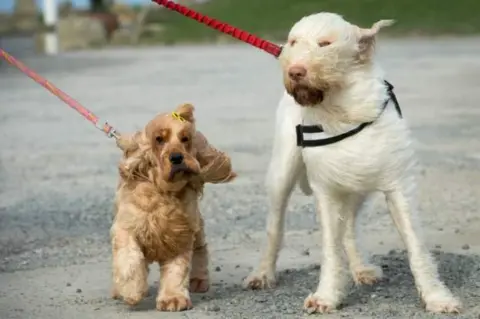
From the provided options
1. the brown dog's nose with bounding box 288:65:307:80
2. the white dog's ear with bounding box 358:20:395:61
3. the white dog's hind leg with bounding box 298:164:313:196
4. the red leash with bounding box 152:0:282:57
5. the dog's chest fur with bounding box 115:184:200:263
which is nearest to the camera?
the brown dog's nose with bounding box 288:65:307:80

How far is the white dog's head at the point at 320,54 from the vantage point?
632cm

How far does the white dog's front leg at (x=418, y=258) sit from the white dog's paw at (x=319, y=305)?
49 centimetres

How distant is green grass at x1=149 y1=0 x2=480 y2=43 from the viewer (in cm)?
4491

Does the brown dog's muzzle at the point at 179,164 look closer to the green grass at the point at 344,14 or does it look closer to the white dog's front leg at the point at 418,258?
the white dog's front leg at the point at 418,258

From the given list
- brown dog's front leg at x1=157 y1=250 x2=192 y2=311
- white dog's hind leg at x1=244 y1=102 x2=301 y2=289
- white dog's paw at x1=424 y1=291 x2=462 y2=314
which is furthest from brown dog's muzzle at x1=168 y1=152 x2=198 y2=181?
white dog's paw at x1=424 y1=291 x2=462 y2=314

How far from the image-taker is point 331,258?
6836 mm

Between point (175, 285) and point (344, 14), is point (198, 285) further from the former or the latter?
point (344, 14)

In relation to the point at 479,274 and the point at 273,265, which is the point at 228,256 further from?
the point at 479,274

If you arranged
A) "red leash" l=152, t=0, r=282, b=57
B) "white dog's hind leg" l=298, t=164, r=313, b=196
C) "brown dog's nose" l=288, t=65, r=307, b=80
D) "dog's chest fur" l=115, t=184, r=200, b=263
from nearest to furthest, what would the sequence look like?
"brown dog's nose" l=288, t=65, r=307, b=80 < "dog's chest fur" l=115, t=184, r=200, b=263 < "red leash" l=152, t=0, r=282, b=57 < "white dog's hind leg" l=298, t=164, r=313, b=196

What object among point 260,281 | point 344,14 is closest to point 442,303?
point 260,281

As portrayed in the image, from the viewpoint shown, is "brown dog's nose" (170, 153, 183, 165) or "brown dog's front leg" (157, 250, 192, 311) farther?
"brown dog's front leg" (157, 250, 192, 311)

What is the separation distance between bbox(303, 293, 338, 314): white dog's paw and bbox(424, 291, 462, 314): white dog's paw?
523mm

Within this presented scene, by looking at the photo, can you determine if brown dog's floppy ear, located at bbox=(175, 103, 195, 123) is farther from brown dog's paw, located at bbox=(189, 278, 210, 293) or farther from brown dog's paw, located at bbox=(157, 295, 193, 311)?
brown dog's paw, located at bbox=(189, 278, 210, 293)

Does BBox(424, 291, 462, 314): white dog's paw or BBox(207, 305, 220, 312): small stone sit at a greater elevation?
BBox(424, 291, 462, 314): white dog's paw
